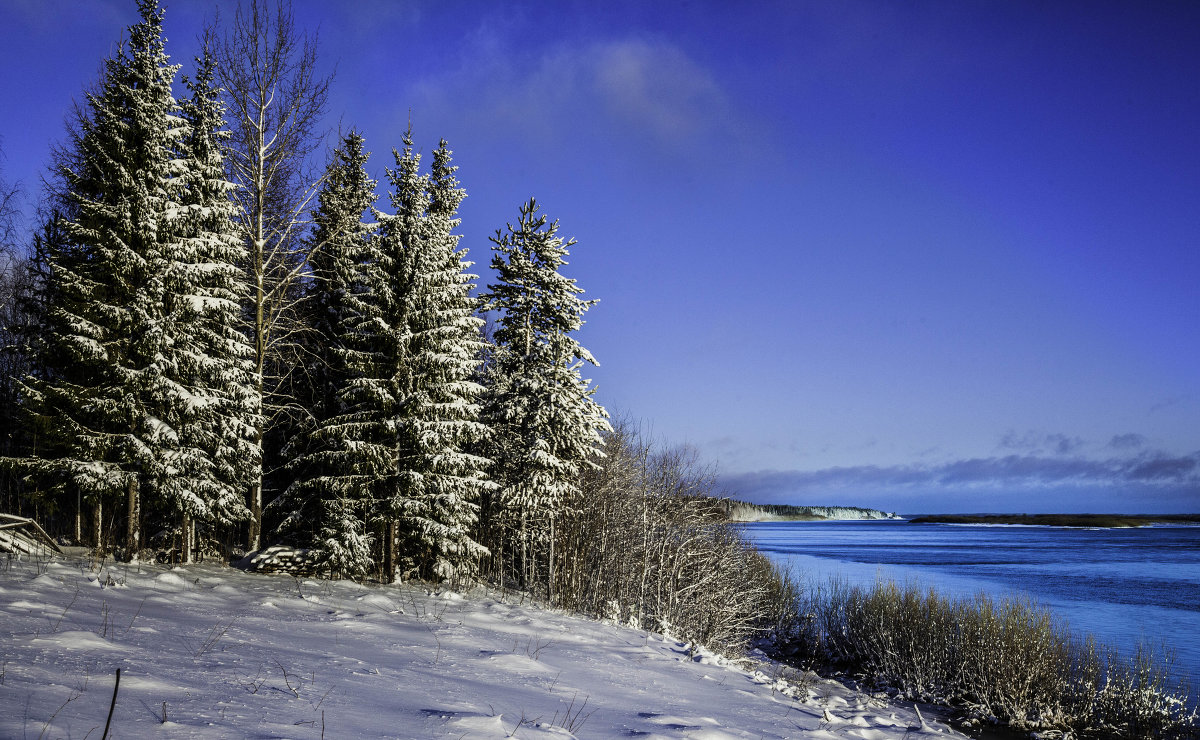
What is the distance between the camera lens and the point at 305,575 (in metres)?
15.9

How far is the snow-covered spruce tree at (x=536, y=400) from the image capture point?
1995 centimetres

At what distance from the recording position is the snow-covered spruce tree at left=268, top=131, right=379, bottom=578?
16297 millimetres

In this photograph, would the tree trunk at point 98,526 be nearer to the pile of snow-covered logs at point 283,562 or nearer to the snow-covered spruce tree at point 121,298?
the snow-covered spruce tree at point 121,298

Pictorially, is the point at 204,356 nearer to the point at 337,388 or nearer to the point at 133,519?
the point at 133,519

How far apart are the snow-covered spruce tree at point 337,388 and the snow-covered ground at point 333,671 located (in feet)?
10.5

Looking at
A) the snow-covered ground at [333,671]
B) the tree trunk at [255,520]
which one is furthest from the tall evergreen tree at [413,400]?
the snow-covered ground at [333,671]

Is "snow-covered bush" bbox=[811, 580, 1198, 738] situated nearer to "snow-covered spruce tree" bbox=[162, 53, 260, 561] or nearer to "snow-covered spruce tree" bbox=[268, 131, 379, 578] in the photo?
"snow-covered spruce tree" bbox=[268, 131, 379, 578]

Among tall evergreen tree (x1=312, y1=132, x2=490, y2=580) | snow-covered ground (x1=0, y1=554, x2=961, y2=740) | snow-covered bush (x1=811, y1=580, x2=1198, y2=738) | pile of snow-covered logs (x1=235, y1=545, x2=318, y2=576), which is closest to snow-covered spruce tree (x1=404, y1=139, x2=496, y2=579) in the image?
tall evergreen tree (x1=312, y1=132, x2=490, y2=580)

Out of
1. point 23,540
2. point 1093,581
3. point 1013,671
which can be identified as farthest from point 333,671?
point 1093,581

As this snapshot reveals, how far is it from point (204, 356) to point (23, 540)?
4.79 m

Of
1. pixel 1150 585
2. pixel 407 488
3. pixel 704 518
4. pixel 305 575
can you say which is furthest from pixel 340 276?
pixel 1150 585

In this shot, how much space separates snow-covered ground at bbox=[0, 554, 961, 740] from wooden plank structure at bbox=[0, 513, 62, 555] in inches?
36.3

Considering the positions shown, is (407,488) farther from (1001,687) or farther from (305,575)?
(1001,687)

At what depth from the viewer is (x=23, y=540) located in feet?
41.9
